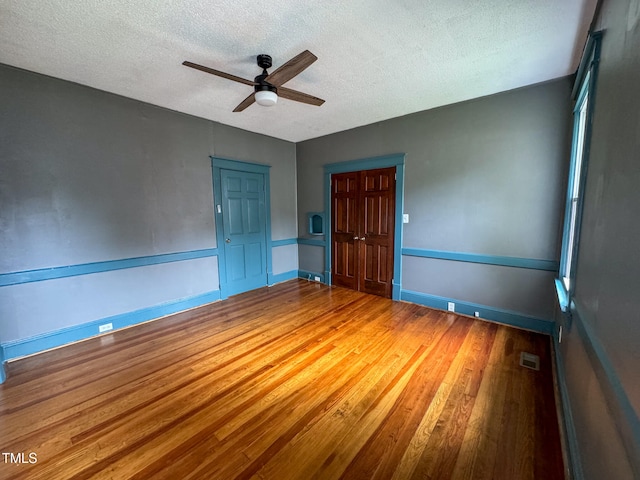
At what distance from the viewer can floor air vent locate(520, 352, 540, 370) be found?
90.2 inches

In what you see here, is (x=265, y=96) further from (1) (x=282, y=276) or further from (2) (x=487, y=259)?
(1) (x=282, y=276)

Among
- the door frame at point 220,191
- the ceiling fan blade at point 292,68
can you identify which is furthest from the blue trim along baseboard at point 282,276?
the ceiling fan blade at point 292,68

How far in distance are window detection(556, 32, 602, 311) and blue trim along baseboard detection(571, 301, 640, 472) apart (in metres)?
0.70

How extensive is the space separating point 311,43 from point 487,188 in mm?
2526

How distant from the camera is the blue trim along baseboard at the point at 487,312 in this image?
2.88 metres

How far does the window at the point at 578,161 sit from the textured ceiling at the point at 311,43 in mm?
314

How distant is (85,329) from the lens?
2.92 meters

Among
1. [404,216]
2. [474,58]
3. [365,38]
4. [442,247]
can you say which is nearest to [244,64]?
[365,38]

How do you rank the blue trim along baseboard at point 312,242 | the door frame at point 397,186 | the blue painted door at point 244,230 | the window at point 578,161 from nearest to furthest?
the window at point 578,161 < the door frame at point 397,186 < the blue painted door at point 244,230 < the blue trim along baseboard at point 312,242

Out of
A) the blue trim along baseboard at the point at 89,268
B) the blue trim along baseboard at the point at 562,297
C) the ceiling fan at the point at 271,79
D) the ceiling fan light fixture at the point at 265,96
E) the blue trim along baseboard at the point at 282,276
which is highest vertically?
the ceiling fan at the point at 271,79

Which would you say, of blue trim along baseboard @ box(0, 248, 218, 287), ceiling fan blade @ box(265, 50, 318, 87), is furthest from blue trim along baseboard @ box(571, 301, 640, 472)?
blue trim along baseboard @ box(0, 248, 218, 287)

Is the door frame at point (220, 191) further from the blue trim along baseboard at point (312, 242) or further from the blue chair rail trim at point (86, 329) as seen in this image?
the blue trim along baseboard at point (312, 242)

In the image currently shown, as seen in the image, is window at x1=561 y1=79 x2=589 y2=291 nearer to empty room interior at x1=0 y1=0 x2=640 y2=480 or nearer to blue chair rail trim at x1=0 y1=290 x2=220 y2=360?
empty room interior at x1=0 y1=0 x2=640 y2=480

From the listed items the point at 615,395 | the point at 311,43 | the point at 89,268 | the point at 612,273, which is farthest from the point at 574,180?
the point at 89,268
